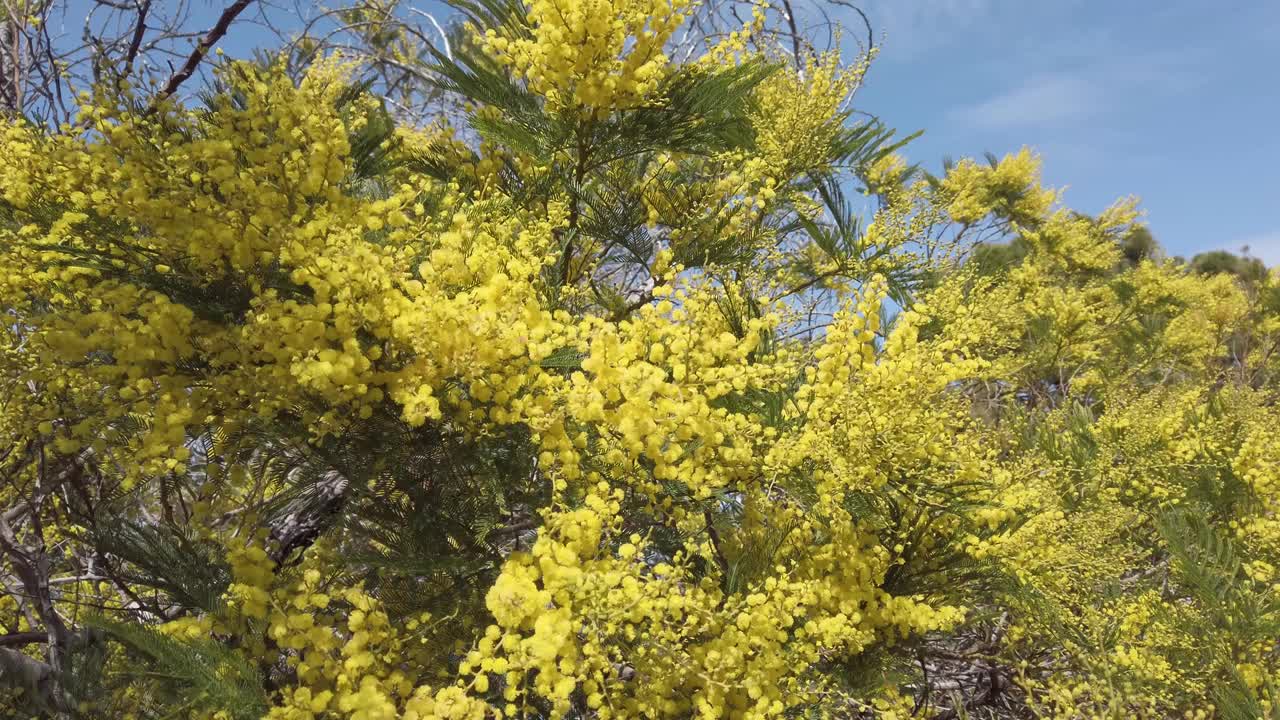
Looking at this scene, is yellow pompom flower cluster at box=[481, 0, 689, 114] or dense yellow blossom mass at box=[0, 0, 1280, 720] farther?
yellow pompom flower cluster at box=[481, 0, 689, 114]

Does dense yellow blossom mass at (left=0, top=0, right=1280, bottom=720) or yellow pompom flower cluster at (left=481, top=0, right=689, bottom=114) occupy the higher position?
yellow pompom flower cluster at (left=481, top=0, right=689, bottom=114)

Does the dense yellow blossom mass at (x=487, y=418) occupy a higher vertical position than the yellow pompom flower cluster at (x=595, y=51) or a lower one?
lower

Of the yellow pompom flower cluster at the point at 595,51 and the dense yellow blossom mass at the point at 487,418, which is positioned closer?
the dense yellow blossom mass at the point at 487,418

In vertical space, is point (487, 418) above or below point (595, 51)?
below

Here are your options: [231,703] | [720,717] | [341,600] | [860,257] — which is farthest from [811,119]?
[231,703]

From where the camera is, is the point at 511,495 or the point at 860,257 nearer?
the point at 511,495

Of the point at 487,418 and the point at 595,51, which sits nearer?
the point at 487,418

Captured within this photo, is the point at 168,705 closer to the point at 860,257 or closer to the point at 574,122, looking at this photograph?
the point at 574,122

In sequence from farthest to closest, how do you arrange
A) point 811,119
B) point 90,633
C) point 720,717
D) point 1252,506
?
point 1252,506, point 811,119, point 90,633, point 720,717

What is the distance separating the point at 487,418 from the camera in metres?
2.05

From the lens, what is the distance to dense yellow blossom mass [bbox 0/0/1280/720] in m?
1.72

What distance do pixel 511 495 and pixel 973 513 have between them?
5.54 feet

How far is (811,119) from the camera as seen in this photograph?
3.47 meters

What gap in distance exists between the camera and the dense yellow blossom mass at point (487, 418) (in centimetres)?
172
